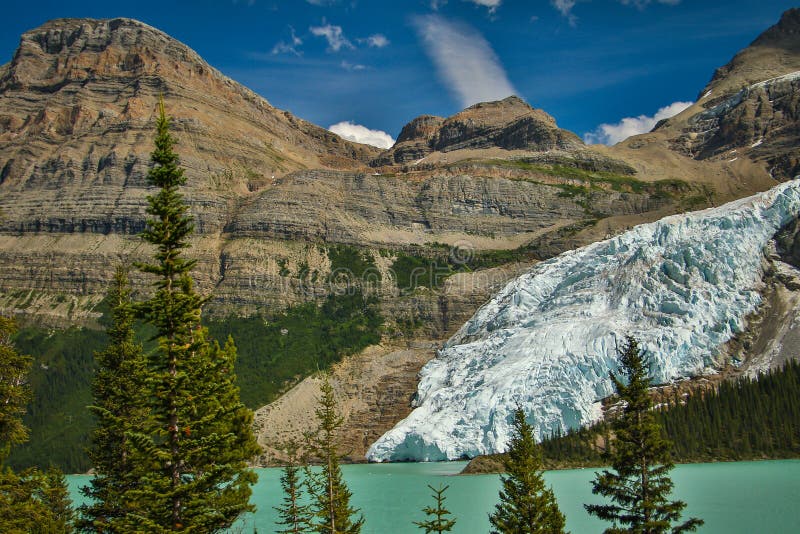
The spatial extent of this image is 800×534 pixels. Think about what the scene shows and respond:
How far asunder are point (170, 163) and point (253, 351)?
550ft

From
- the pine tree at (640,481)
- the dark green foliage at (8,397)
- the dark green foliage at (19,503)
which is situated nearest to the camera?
the dark green foliage at (19,503)

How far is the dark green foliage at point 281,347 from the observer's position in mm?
172375

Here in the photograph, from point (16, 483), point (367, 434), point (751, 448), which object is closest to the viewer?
point (16, 483)

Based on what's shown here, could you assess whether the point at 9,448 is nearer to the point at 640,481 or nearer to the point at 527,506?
the point at 527,506

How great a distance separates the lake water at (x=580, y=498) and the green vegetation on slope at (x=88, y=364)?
4768 cm

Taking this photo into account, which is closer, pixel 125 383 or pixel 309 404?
pixel 125 383

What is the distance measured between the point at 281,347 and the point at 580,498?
12783cm

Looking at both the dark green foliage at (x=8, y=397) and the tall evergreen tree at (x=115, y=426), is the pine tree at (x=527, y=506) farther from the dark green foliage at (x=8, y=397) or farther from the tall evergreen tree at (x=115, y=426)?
the dark green foliage at (x=8, y=397)

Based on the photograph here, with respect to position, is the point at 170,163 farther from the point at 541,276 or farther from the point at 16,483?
the point at 541,276

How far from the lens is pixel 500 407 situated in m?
136

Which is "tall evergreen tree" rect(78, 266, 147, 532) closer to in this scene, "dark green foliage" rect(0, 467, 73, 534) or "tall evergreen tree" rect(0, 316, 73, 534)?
"dark green foliage" rect(0, 467, 73, 534)

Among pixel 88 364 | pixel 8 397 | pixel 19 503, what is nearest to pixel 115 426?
pixel 8 397

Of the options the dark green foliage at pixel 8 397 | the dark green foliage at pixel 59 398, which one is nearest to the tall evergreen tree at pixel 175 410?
the dark green foliage at pixel 8 397

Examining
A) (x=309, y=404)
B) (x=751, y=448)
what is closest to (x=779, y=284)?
(x=751, y=448)
